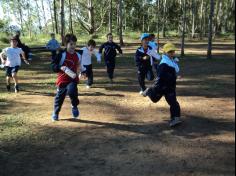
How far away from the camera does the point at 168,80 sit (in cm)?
806

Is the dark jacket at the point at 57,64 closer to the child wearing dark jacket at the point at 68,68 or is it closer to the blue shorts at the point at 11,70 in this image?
the child wearing dark jacket at the point at 68,68

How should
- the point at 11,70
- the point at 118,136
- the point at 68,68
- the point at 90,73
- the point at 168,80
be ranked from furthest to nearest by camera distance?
the point at 90,73
the point at 11,70
the point at 68,68
the point at 168,80
the point at 118,136

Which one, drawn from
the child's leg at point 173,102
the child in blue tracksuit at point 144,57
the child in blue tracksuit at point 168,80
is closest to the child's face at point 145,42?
the child in blue tracksuit at point 144,57

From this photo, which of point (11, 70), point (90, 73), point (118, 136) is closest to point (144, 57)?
point (90, 73)

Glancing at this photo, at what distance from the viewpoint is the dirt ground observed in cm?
616

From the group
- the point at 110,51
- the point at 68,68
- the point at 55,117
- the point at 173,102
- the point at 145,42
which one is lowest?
the point at 55,117

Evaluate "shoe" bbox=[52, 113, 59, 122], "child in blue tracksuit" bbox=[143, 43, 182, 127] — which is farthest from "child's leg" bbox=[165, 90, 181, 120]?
"shoe" bbox=[52, 113, 59, 122]

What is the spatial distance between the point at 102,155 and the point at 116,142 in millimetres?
714

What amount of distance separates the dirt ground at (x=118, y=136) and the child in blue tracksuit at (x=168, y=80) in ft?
1.32

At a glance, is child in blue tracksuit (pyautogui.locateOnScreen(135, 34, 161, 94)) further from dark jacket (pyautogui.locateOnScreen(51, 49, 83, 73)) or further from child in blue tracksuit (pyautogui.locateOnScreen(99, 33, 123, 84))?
dark jacket (pyautogui.locateOnScreen(51, 49, 83, 73))

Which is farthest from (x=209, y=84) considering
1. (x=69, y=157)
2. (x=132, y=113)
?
(x=69, y=157)

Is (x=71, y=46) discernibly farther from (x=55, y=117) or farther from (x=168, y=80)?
(x=168, y=80)

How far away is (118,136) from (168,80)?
1.49 metres

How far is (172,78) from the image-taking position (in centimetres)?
805
